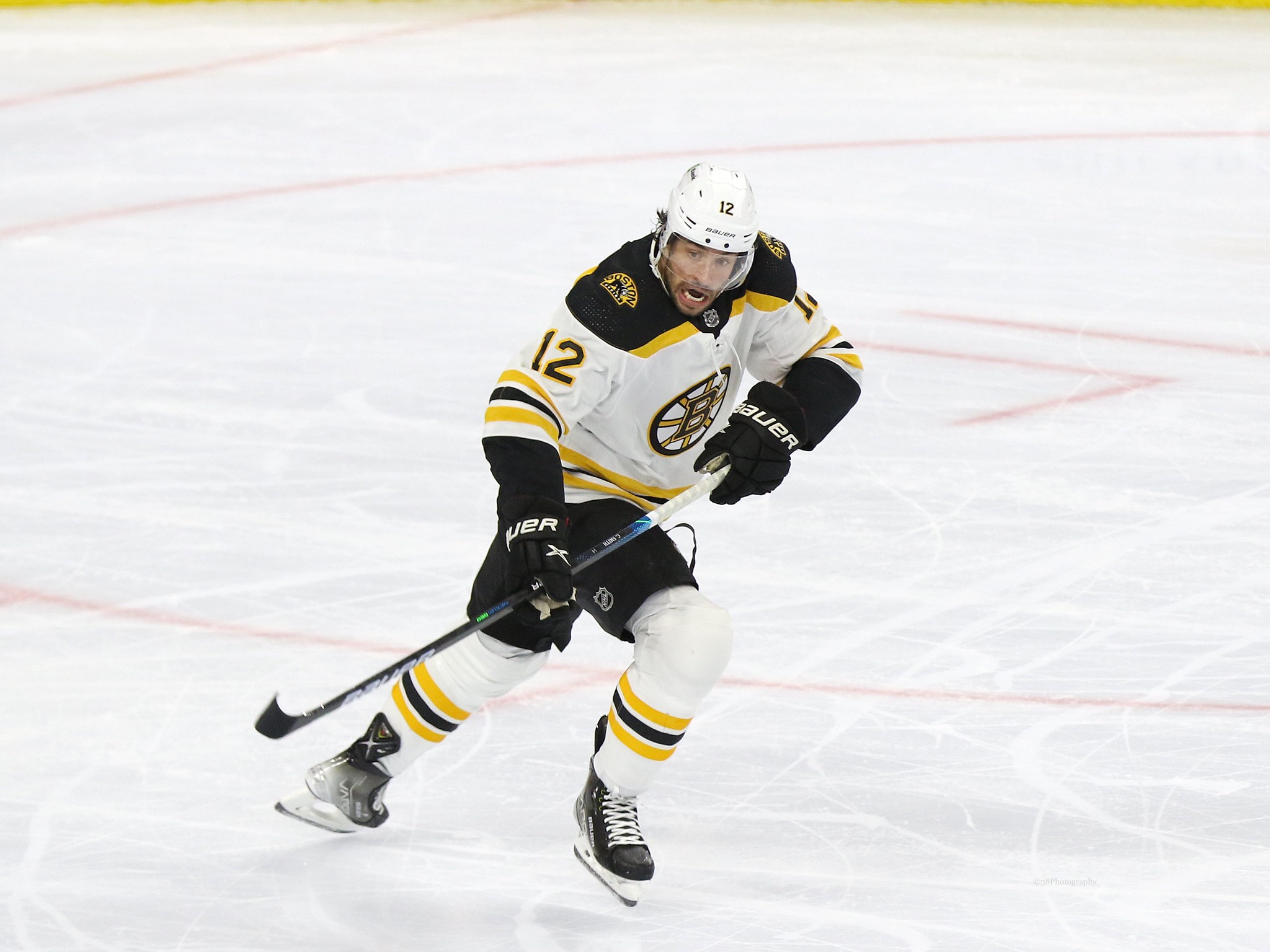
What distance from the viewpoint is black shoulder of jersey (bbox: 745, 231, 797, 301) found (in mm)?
2732

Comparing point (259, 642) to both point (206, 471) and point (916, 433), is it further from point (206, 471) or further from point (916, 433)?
point (916, 433)

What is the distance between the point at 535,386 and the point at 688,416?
0.97ft

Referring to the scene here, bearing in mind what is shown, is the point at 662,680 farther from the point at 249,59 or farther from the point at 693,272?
the point at 249,59

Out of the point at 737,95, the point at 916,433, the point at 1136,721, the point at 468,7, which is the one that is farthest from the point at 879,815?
the point at 468,7

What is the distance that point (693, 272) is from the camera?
2576mm

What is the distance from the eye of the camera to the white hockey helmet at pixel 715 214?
252cm

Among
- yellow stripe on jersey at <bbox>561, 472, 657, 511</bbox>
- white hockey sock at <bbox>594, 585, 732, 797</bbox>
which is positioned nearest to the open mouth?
yellow stripe on jersey at <bbox>561, 472, 657, 511</bbox>

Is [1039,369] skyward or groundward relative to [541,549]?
groundward

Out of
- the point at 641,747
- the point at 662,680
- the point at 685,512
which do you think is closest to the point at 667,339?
the point at 662,680

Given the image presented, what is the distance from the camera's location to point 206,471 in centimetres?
418

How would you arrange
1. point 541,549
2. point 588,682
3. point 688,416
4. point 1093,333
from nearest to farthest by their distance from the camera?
point 541,549
point 688,416
point 588,682
point 1093,333

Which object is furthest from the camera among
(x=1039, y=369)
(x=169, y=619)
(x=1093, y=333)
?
(x=1093, y=333)

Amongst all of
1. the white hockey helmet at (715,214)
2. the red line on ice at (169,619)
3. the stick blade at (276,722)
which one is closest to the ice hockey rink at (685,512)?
the red line on ice at (169,619)

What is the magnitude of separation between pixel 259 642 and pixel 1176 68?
576cm
